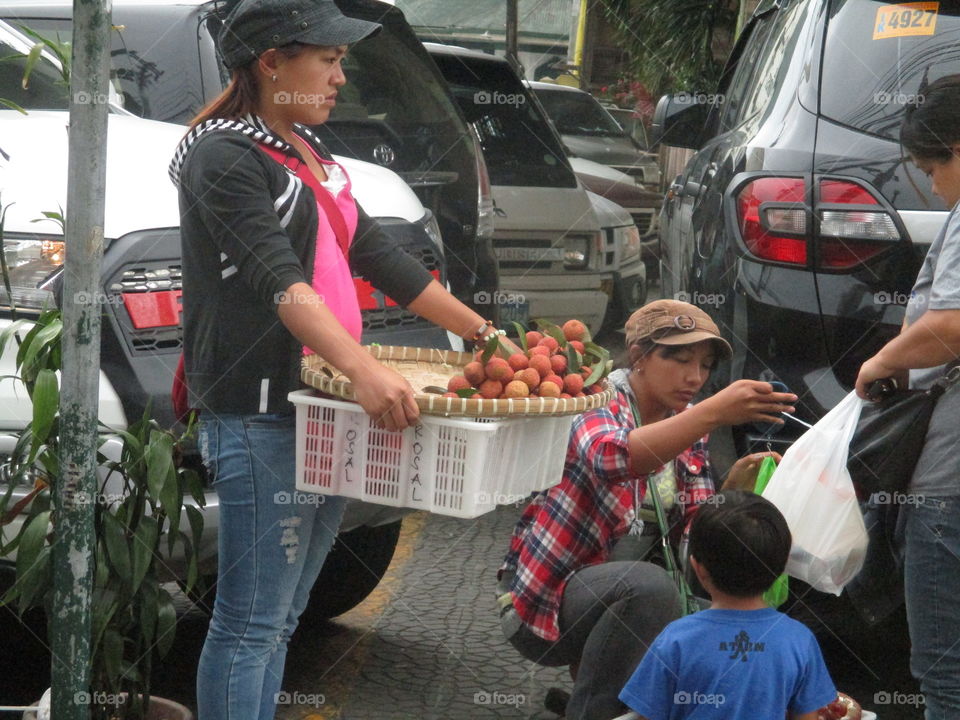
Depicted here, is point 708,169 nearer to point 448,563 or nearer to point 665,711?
point 448,563

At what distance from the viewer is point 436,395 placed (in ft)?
8.77

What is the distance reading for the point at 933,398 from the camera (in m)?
3.05

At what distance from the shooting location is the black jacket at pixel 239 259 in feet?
8.79

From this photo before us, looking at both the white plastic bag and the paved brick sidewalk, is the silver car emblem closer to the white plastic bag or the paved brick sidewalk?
the paved brick sidewalk

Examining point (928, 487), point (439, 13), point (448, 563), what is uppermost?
point (439, 13)

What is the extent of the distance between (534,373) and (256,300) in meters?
0.59

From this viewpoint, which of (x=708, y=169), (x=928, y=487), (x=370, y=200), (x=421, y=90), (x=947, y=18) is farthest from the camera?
(x=421, y=90)

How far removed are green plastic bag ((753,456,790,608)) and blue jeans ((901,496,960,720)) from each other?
12.0 inches

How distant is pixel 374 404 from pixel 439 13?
71.9ft

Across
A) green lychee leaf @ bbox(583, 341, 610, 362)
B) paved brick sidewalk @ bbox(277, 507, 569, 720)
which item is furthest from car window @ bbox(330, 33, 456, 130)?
green lychee leaf @ bbox(583, 341, 610, 362)

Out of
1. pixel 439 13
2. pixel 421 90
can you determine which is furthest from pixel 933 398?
pixel 439 13

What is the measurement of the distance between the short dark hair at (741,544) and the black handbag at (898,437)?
1.01ft

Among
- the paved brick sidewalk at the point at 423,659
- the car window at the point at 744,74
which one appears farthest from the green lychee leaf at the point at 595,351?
the car window at the point at 744,74

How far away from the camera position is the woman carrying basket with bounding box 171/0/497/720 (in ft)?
8.86
